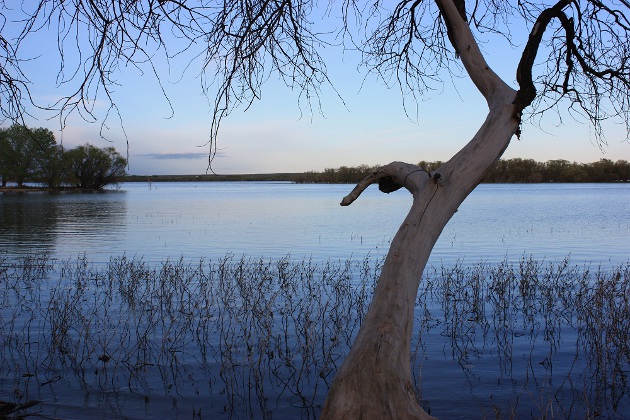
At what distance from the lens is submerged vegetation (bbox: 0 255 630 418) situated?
6.54 metres

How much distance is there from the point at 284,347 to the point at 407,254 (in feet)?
15.8

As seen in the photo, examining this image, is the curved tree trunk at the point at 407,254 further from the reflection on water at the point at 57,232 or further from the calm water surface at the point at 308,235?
the reflection on water at the point at 57,232

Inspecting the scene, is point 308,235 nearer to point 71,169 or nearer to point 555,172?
point 71,169

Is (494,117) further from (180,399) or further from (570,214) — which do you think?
(570,214)

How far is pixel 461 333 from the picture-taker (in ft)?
30.4

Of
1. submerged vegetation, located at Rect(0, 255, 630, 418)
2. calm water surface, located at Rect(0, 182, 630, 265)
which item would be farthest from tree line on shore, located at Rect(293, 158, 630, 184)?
submerged vegetation, located at Rect(0, 255, 630, 418)

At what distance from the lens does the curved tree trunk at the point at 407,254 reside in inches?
143

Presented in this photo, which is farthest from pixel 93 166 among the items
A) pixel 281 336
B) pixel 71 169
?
pixel 281 336

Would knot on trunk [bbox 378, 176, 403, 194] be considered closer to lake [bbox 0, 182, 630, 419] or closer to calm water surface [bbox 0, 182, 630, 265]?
lake [bbox 0, 182, 630, 419]

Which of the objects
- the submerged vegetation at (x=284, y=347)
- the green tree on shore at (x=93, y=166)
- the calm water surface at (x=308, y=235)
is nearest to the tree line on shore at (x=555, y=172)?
the green tree on shore at (x=93, y=166)

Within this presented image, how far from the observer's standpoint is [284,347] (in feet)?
27.6

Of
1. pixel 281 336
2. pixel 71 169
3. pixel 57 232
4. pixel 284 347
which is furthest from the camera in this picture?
pixel 71 169

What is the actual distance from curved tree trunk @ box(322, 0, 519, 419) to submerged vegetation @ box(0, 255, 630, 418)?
1.57 m

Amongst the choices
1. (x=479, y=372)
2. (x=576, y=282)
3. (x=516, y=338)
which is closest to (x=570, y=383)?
(x=479, y=372)
